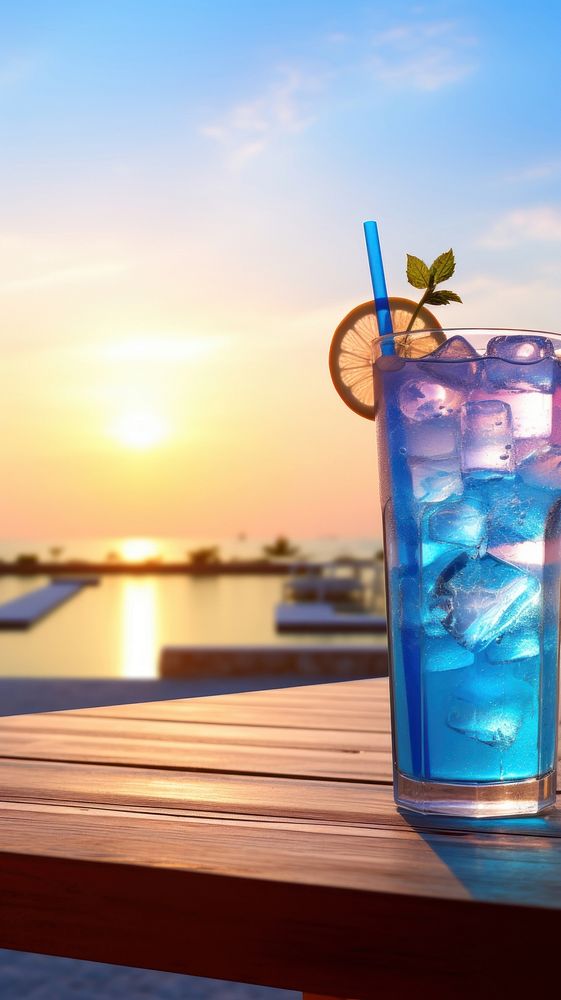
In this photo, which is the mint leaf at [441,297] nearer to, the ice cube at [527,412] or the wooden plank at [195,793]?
the ice cube at [527,412]

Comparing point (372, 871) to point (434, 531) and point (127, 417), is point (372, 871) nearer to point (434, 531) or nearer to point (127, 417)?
point (434, 531)

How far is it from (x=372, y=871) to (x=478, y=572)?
0.30m

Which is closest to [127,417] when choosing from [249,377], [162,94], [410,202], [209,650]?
[249,377]

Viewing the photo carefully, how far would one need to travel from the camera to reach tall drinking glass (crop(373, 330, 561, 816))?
0.77 meters

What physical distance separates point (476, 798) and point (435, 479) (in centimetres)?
27

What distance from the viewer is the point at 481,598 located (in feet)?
2.64

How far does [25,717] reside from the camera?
4.03 feet

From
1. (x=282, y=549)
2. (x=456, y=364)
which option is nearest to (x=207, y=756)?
(x=456, y=364)

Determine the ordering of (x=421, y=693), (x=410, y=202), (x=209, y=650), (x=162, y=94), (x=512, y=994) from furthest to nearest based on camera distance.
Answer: (x=209, y=650)
(x=162, y=94)
(x=410, y=202)
(x=421, y=693)
(x=512, y=994)

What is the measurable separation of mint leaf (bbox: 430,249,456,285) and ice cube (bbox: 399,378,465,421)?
13cm

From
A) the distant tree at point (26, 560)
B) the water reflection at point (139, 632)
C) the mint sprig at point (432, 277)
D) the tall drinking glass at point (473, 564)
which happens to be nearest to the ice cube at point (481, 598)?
the tall drinking glass at point (473, 564)

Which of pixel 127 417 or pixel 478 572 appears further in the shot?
pixel 127 417

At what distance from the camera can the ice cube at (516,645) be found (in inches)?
31.0

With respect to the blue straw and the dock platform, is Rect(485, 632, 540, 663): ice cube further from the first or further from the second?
the dock platform
